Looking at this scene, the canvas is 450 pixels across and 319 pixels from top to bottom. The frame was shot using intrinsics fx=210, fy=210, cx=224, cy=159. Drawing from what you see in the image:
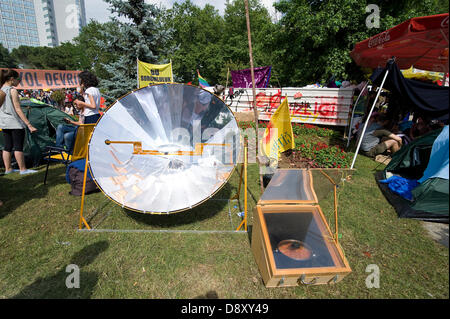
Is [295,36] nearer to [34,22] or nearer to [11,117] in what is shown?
[11,117]

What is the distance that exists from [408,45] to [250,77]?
8604 mm

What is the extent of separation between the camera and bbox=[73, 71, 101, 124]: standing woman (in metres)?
4.80

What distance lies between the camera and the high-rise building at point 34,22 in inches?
3649

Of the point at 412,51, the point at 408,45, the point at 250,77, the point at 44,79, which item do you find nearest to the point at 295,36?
the point at 250,77

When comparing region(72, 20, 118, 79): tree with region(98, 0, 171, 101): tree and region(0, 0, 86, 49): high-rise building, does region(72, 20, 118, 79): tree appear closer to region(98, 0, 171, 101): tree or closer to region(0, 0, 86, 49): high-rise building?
region(98, 0, 171, 101): tree

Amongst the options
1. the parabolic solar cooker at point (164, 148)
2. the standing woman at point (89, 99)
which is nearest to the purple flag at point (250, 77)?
the standing woman at point (89, 99)

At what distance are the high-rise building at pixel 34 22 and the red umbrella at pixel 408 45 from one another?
4698 inches

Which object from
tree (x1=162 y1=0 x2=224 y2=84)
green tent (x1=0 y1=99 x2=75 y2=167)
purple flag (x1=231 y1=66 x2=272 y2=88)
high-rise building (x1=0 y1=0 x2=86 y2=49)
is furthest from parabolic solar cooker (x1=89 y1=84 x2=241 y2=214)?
high-rise building (x1=0 y1=0 x2=86 y2=49)

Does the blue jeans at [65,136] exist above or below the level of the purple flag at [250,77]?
below

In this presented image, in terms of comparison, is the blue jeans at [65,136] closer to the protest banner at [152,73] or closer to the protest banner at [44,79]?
the protest banner at [152,73]

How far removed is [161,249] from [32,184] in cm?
424

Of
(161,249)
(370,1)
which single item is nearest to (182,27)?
(370,1)
